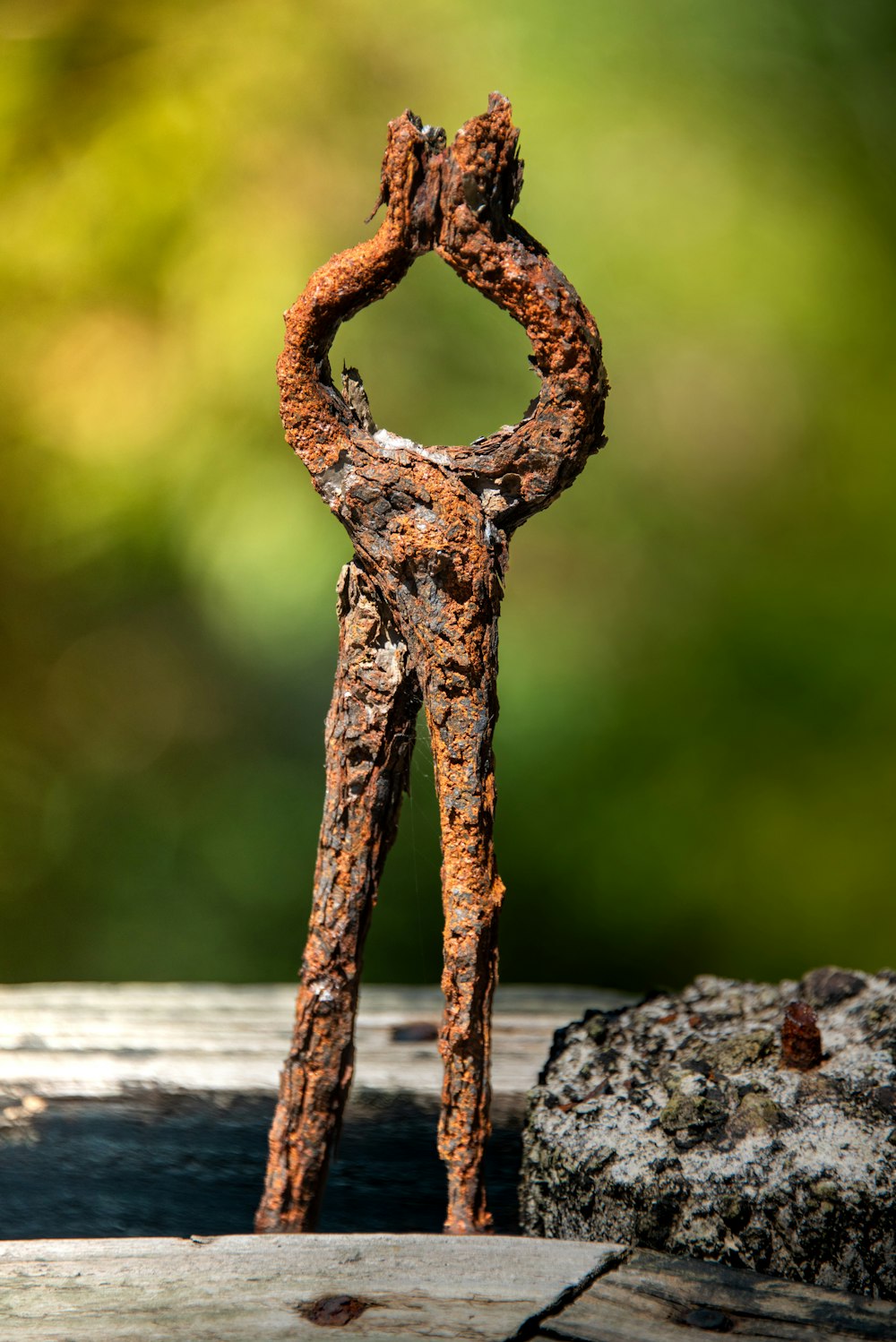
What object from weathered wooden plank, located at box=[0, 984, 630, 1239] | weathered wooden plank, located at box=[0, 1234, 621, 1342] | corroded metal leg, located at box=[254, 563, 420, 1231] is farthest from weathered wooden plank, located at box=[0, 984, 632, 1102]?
weathered wooden plank, located at box=[0, 1234, 621, 1342]

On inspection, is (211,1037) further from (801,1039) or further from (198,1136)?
(801,1039)

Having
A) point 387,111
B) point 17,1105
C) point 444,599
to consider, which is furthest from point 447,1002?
point 387,111

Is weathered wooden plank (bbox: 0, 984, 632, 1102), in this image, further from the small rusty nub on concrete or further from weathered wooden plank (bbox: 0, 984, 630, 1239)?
the small rusty nub on concrete

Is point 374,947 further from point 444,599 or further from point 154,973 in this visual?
point 444,599

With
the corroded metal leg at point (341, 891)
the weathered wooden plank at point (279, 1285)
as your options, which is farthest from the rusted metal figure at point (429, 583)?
the weathered wooden plank at point (279, 1285)

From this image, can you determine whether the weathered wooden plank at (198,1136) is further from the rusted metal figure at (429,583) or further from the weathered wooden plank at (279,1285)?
the weathered wooden plank at (279,1285)

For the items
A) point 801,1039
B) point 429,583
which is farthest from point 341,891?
point 801,1039
